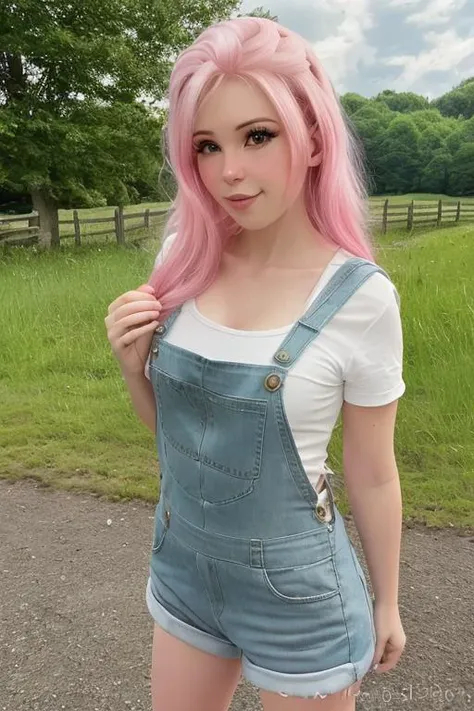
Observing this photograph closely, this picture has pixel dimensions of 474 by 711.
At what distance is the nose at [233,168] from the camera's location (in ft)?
3.81

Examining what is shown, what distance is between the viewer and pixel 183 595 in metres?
1.26

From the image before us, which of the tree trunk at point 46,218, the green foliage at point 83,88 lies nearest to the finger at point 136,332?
the green foliage at point 83,88

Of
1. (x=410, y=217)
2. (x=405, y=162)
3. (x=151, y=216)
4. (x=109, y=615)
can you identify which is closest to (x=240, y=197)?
(x=109, y=615)

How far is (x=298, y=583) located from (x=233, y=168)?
2.43 ft

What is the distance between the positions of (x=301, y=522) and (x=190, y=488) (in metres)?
0.22

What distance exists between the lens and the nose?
116 centimetres

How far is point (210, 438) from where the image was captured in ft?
3.76

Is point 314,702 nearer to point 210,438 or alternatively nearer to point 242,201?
point 210,438

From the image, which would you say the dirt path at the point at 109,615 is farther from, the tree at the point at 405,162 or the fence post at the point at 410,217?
the fence post at the point at 410,217

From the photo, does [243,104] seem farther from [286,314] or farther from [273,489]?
[273,489]

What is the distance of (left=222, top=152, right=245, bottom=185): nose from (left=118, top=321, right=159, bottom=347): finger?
32 centimetres

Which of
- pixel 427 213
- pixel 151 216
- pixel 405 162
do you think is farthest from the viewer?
pixel 427 213

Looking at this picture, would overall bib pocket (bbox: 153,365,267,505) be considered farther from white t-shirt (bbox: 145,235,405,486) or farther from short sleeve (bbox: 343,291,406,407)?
short sleeve (bbox: 343,291,406,407)

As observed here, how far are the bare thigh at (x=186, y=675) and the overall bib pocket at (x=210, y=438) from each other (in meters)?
0.34
